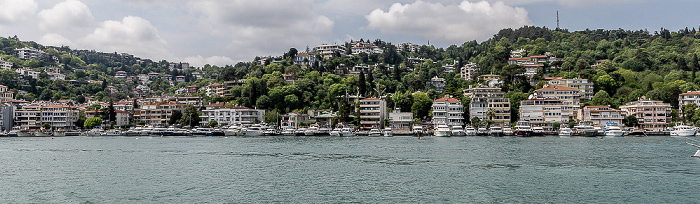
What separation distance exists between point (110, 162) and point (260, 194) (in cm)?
1940

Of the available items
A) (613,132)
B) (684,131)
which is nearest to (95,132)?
(613,132)

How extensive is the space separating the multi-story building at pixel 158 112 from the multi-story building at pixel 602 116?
71.7 metres

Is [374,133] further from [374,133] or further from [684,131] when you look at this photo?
[684,131]

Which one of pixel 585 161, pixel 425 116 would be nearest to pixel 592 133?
pixel 425 116

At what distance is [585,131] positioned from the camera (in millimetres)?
76625

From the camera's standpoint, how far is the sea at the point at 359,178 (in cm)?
2373

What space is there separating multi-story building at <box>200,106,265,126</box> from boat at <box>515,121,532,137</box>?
43.3 m

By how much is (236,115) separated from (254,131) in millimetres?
11523

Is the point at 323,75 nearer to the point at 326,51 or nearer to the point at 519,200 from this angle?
the point at 326,51

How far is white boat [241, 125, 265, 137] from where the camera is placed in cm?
8519

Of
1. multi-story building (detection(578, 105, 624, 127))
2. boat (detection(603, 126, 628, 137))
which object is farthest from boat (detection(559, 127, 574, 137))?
multi-story building (detection(578, 105, 624, 127))

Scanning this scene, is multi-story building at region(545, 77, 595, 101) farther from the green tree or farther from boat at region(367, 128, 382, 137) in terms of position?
the green tree

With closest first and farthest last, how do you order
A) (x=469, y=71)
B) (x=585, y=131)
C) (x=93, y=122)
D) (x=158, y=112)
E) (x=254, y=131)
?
(x=585, y=131) → (x=254, y=131) → (x=93, y=122) → (x=158, y=112) → (x=469, y=71)

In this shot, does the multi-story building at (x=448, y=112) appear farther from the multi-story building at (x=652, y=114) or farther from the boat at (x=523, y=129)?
the multi-story building at (x=652, y=114)
